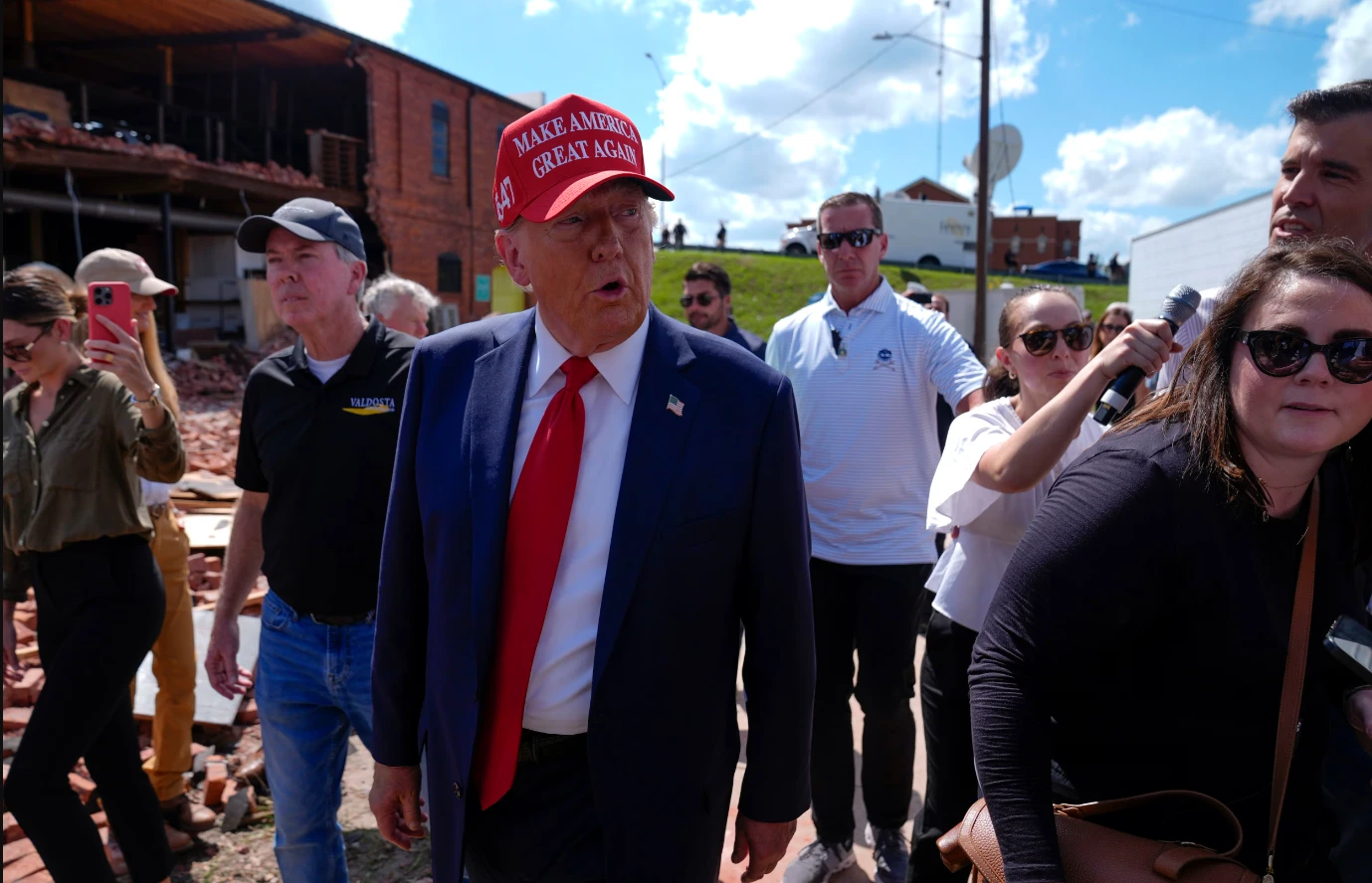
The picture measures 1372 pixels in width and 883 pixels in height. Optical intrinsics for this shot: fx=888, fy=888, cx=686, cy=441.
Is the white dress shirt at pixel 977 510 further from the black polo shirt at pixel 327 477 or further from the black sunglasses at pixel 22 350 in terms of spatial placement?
the black sunglasses at pixel 22 350

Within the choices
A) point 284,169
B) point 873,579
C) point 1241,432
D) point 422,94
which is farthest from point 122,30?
point 1241,432

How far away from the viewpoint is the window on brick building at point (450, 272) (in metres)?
23.5

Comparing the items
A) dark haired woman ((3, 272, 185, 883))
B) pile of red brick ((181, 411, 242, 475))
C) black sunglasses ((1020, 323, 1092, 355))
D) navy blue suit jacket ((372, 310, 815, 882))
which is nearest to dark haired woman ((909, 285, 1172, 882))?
black sunglasses ((1020, 323, 1092, 355))

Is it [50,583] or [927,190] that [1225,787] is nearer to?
[50,583]

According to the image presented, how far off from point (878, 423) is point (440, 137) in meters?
22.4

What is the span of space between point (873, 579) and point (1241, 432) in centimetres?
197

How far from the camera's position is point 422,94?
73.5 ft

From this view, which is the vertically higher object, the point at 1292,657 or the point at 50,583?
the point at 1292,657

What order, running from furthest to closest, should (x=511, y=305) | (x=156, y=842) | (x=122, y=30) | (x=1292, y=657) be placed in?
(x=511, y=305)
(x=122, y=30)
(x=156, y=842)
(x=1292, y=657)

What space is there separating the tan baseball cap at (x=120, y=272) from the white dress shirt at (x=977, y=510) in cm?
329

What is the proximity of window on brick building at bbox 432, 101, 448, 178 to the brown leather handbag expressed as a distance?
941 inches

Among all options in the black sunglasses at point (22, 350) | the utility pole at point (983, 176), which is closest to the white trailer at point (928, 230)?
the utility pole at point (983, 176)

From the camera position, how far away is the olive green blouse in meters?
3.13

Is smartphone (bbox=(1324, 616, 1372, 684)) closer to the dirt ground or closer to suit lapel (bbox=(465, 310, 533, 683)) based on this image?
suit lapel (bbox=(465, 310, 533, 683))
